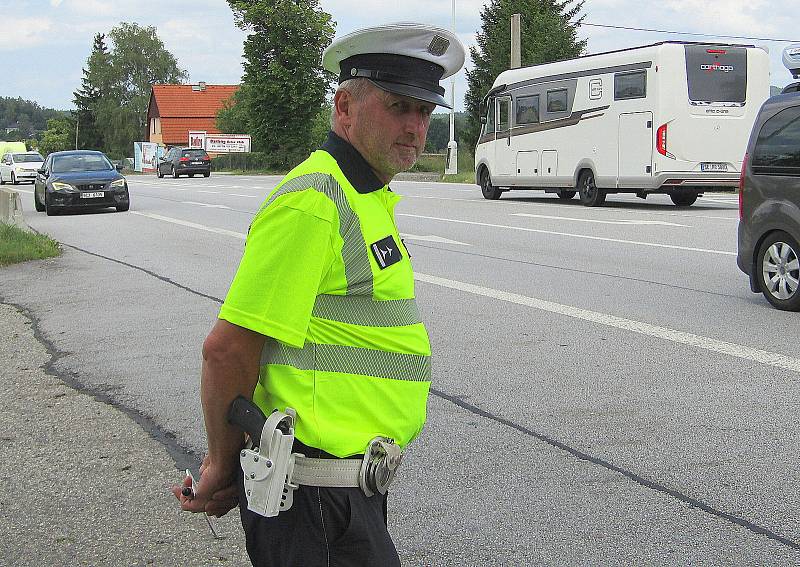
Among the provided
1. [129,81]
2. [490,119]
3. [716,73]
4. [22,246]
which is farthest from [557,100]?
[129,81]

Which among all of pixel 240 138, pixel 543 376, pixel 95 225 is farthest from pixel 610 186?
pixel 240 138

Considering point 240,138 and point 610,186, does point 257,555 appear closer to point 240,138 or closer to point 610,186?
point 610,186

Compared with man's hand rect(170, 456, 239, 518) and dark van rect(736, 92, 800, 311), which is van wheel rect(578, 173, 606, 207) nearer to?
dark van rect(736, 92, 800, 311)

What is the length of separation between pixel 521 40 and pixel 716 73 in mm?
36060

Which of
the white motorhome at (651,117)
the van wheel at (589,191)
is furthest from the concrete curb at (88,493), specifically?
the van wheel at (589,191)

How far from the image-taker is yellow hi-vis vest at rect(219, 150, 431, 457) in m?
2.15

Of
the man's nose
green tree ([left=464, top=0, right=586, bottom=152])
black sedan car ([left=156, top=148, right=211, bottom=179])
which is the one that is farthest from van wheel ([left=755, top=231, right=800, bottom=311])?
black sedan car ([left=156, top=148, right=211, bottom=179])

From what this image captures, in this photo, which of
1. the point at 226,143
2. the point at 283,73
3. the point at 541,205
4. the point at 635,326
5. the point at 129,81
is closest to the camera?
the point at 635,326

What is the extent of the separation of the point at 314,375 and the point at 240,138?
79.2 meters

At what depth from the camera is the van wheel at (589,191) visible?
76.0ft

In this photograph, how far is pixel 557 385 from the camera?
6582mm

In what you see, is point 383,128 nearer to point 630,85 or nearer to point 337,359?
point 337,359

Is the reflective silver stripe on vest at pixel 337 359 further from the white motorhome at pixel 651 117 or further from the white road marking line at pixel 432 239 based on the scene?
the white motorhome at pixel 651 117

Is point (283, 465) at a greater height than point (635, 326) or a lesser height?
greater
